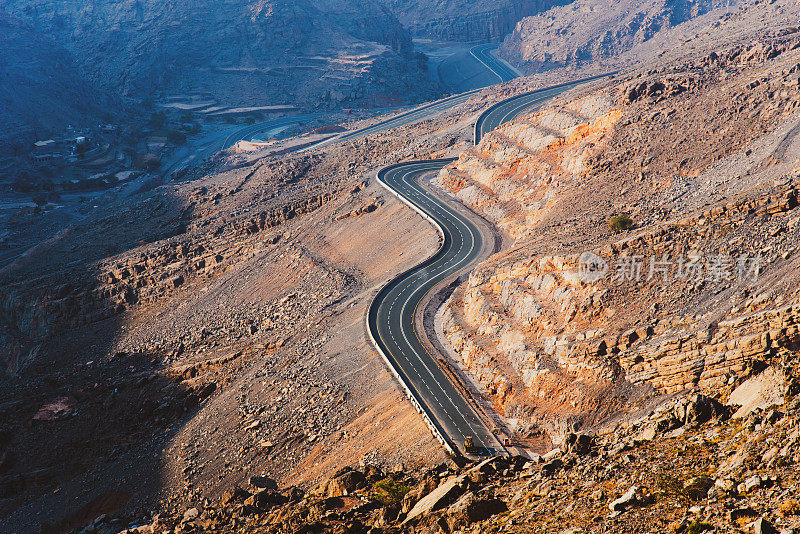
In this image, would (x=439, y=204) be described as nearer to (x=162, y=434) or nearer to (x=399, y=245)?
(x=399, y=245)

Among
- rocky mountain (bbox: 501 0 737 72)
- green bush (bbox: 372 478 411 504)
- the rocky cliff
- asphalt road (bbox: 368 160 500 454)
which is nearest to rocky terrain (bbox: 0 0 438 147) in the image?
rocky mountain (bbox: 501 0 737 72)

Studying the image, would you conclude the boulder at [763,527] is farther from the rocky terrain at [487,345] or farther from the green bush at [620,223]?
the green bush at [620,223]

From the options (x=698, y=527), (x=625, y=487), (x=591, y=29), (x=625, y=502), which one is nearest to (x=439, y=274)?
(x=625, y=487)

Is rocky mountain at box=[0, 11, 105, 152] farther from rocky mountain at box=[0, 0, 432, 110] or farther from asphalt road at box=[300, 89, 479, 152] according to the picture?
asphalt road at box=[300, 89, 479, 152]

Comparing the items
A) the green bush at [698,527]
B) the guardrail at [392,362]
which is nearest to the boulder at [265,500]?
the guardrail at [392,362]

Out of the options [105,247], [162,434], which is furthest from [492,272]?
[105,247]

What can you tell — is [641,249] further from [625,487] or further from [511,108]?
[511,108]
